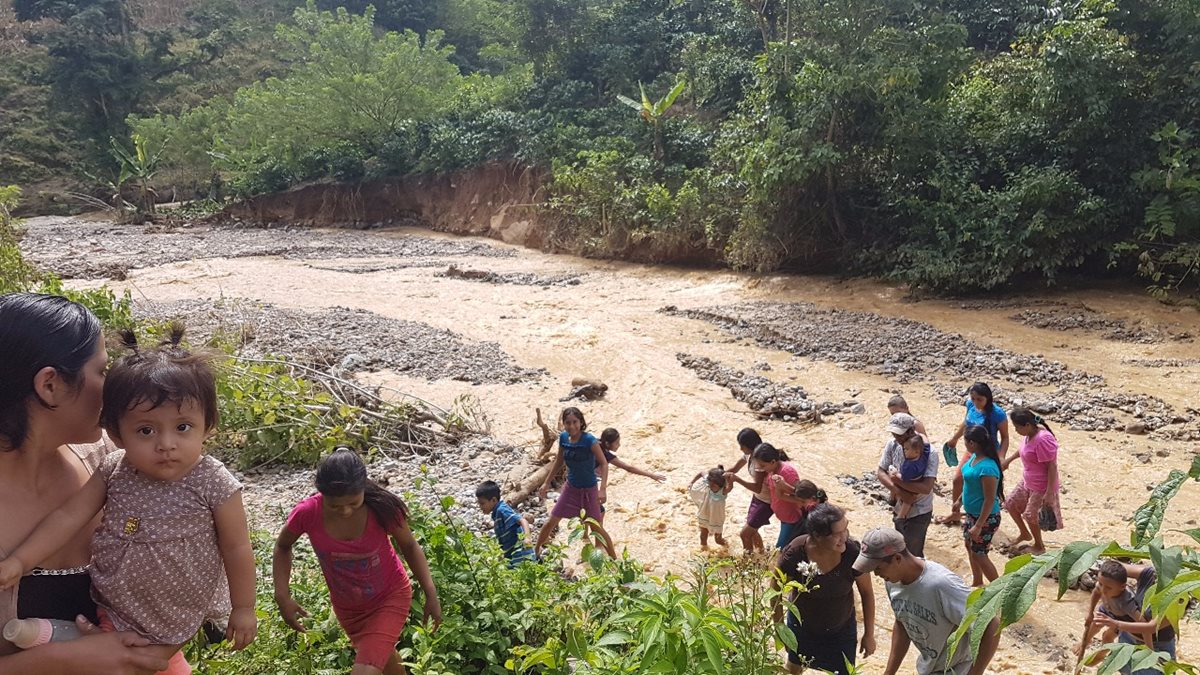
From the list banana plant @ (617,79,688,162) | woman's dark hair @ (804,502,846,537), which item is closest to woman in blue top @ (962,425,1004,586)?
woman's dark hair @ (804,502,846,537)

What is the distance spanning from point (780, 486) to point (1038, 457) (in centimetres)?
200

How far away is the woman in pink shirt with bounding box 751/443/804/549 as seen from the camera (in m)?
4.89

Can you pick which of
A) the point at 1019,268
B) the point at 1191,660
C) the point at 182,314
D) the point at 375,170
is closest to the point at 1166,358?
the point at 1019,268

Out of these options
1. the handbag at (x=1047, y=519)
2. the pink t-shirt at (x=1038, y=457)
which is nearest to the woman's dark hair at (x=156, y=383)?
the pink t-shirt at (x=1038, y=457)

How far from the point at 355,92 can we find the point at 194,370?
29.3m

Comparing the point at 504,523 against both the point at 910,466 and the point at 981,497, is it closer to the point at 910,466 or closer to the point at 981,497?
the point at 910,466

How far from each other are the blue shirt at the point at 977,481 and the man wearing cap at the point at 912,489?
0.21 m

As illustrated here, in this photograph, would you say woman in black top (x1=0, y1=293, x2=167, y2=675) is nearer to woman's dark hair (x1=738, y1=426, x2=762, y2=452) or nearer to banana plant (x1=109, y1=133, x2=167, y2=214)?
woman's dark hair (x1=738, y1=426, x2=762, y2=452)

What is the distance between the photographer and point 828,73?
14.8m

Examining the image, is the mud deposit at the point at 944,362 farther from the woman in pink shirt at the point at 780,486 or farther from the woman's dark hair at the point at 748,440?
the woman in pink shirt at the point at 780,486

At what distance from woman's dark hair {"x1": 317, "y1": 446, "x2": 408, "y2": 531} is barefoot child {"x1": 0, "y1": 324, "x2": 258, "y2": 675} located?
2.56 ft

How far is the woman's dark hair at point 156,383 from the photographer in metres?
1.83

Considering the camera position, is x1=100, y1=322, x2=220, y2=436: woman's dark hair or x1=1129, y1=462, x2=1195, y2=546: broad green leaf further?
x1=100, y1=322, x2=220, y2=436: woman's dark hair

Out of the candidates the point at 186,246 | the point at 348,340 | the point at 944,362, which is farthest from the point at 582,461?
the point at 186,246
